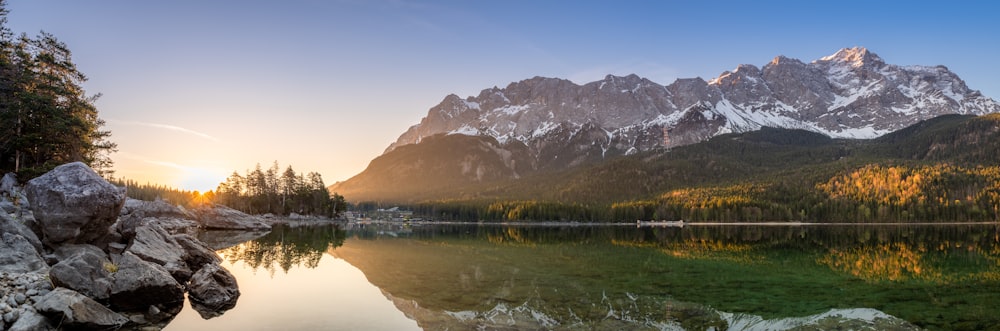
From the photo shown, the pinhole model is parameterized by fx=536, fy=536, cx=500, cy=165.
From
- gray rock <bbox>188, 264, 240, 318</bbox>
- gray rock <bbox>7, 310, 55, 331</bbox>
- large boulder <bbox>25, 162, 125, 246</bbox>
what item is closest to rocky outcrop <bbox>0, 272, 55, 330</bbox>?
gray rock <bbox>7, 310, 55, 331</bbox>

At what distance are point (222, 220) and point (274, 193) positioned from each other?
193ft

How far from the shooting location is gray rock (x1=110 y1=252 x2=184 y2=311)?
23.3 meters

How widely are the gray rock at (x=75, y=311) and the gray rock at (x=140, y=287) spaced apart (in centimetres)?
248

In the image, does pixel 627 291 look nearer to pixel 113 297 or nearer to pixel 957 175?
pixel 113 297

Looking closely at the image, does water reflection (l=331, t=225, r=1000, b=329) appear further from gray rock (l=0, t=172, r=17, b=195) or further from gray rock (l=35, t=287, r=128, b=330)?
gray rock (l=0, t=172, r=17, b=195)

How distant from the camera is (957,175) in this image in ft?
598

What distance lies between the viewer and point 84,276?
23078mm

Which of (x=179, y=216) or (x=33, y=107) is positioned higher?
(x=33, y=107)

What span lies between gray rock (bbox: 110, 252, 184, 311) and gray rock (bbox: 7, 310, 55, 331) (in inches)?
163

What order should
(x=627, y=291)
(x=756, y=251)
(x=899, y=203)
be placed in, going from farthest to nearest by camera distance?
(x=899, y=203), (x=756, y=251), (x=627, y=291)

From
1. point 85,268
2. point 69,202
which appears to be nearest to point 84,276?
point 85,268

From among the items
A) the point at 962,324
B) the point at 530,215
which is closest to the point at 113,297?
the point at 962,324

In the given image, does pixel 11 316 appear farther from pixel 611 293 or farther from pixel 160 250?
pixel 611 293

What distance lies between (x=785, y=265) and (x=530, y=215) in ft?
486
